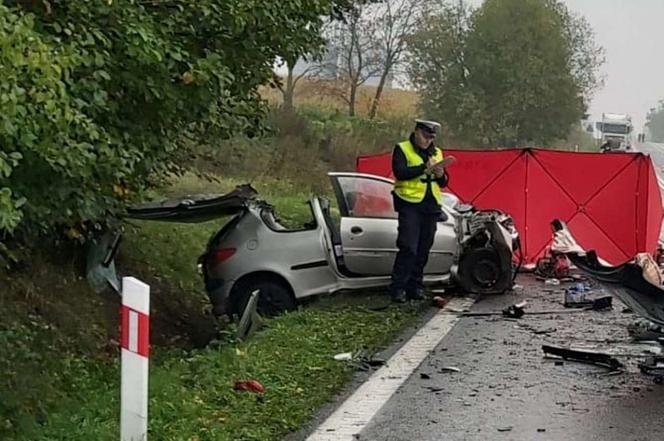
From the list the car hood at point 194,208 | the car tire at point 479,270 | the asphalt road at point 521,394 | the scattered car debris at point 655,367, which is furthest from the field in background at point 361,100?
the scattered car debris at point 655,367

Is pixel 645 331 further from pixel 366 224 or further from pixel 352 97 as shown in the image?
pixel 352 97

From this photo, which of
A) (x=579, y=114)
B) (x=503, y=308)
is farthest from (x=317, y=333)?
(x=579, y=114)

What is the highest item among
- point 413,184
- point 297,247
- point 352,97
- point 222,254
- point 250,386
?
point 352,97

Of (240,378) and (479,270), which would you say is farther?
(479,270)

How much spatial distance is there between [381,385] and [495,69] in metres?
39.2

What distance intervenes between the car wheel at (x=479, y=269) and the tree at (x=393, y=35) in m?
31.1

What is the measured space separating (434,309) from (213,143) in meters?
2.81

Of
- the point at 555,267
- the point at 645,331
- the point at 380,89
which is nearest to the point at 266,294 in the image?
the point at 645,331

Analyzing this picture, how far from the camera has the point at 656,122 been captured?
6457 inches

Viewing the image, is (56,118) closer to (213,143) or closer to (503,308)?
(213,143)

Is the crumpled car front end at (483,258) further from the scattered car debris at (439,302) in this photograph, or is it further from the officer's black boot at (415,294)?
the officer's black boot at (415,294)

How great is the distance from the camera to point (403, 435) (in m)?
5.81

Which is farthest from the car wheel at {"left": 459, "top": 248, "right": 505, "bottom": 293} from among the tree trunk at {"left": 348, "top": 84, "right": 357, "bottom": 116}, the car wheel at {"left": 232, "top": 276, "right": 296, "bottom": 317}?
the tree trunk at {"left": 348, "top": 84, "right": 357, "bottom": 116}

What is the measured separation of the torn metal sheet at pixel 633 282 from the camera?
7.21 meters
